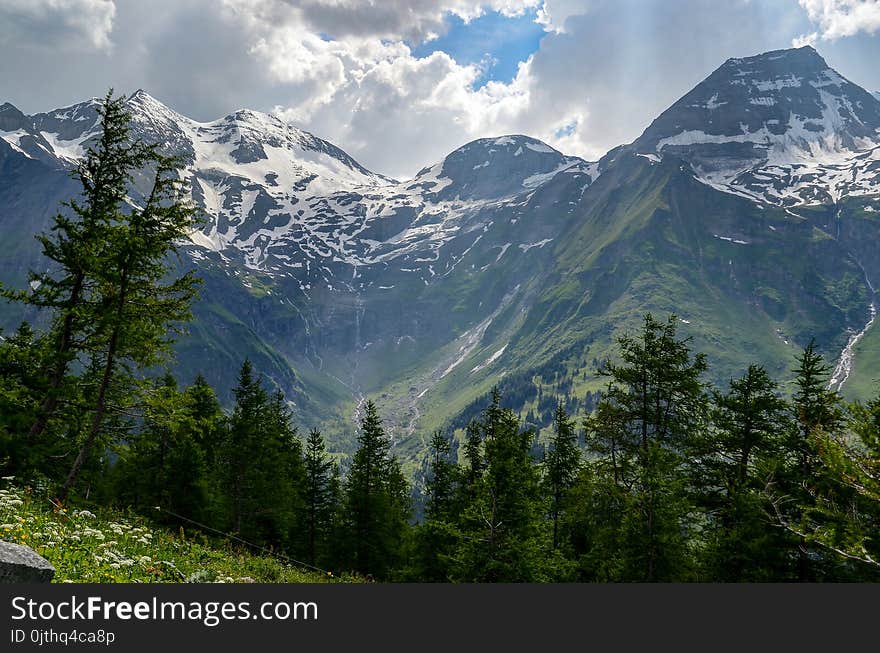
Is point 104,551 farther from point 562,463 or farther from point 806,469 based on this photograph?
point 562,463

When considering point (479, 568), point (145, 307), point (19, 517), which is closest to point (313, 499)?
point (479, 568)

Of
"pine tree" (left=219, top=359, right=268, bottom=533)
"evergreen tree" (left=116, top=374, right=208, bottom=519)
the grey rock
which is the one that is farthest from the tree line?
the grey rock

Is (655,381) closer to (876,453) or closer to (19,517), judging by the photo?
(876,453)

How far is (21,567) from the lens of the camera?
7926 millimetres

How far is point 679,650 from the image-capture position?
8.21 metres

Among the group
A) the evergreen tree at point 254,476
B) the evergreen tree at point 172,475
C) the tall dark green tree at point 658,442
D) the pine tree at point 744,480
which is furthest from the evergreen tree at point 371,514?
the pine tree at point 744,480

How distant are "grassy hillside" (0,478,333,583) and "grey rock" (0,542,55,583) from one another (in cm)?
78

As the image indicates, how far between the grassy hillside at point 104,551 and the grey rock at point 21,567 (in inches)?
30.8

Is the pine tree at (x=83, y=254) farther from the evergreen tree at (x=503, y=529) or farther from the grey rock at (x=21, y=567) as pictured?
the evergreen tree at (x=503, y=529)

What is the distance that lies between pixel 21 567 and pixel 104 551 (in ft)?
13.0

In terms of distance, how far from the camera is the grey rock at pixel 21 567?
306 inches

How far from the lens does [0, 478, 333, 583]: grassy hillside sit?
403 inches

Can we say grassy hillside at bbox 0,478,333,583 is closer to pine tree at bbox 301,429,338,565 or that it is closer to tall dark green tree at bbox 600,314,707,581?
tall dark green tree at bbox 600,314,707,581

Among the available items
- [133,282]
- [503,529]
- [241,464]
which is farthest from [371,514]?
[133,282]
